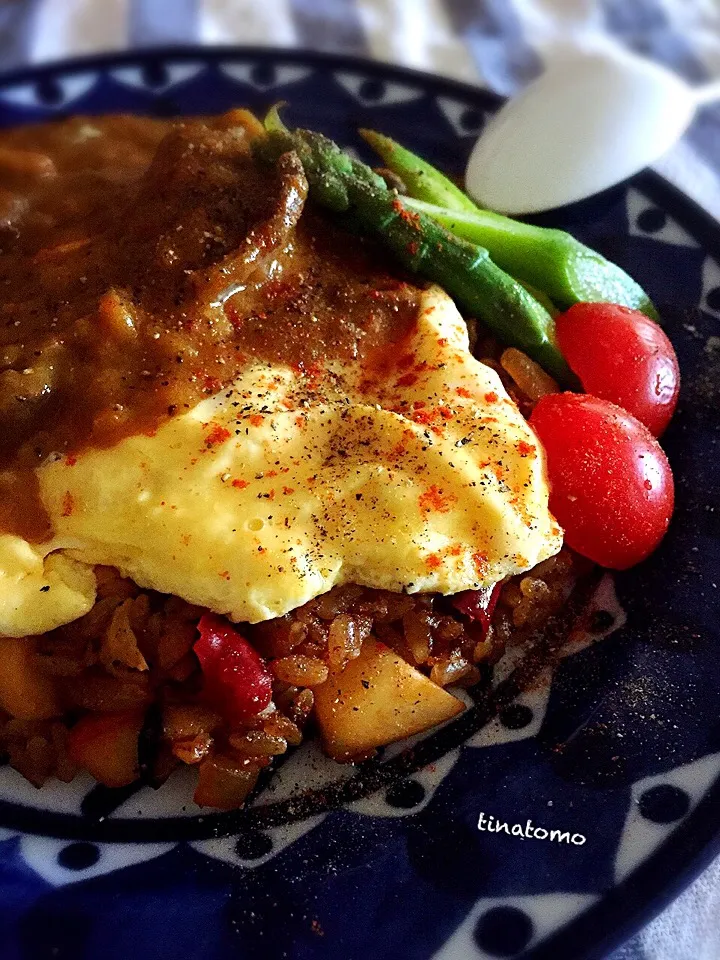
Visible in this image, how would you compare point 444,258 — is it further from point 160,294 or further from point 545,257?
point 160,294

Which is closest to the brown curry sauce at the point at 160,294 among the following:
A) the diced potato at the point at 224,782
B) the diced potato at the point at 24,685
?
the diced potato at the point at 24,685

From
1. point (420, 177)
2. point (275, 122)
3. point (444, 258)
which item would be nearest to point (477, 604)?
point (444, 258)

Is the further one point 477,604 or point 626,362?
point 626,362

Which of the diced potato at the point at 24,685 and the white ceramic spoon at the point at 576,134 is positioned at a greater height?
the white ceramic spoon at the point at 576,134

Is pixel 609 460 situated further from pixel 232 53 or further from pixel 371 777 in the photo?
pixel 232 53

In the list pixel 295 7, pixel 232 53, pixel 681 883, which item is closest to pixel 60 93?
pixel 232 53

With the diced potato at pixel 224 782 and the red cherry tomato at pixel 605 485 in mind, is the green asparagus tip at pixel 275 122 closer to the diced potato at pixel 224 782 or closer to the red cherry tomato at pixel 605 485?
the red cherry tomato at pixel 605 485

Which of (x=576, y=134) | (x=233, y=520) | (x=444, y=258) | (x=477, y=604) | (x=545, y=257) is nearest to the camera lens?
(x=233, y=520)
